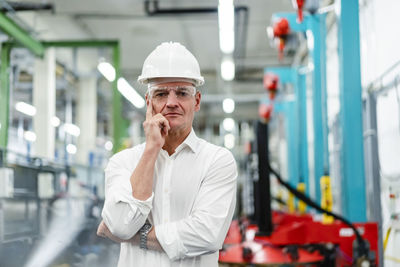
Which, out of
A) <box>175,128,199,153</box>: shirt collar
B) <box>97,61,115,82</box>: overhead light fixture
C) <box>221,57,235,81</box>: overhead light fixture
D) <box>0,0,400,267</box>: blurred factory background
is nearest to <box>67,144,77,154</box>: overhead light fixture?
<box>0,0,400,267</box>: blurred factory background

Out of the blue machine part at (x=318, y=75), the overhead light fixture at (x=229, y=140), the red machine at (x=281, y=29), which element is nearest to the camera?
the blue machine part at (x=318, y=75)

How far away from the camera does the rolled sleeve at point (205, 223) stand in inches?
68.9

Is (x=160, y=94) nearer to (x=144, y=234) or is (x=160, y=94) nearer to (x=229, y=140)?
(x=144, y=234)

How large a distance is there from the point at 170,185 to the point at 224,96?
43.1ft

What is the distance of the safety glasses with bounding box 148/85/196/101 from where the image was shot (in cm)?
192

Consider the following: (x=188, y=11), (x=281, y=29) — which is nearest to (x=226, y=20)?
(x=188, y=11)

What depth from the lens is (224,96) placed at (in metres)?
14.9

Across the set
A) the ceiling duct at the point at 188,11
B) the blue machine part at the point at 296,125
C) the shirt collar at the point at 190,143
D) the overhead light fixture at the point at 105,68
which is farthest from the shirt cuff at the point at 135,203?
the overhead light fixture at the point at 105,68

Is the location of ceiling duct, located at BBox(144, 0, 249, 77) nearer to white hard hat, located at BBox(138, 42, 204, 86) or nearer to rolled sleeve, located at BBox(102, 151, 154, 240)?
white hard hat, located at BBox(138, 42, 204, 86)

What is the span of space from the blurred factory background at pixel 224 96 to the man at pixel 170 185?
1581mm

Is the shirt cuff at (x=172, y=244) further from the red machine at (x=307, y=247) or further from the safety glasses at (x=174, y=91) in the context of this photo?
the red machine at (x=307, y=247)

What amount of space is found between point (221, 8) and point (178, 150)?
5833 millimetres

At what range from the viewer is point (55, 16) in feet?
32.2

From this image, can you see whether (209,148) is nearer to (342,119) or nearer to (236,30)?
(342,119)
